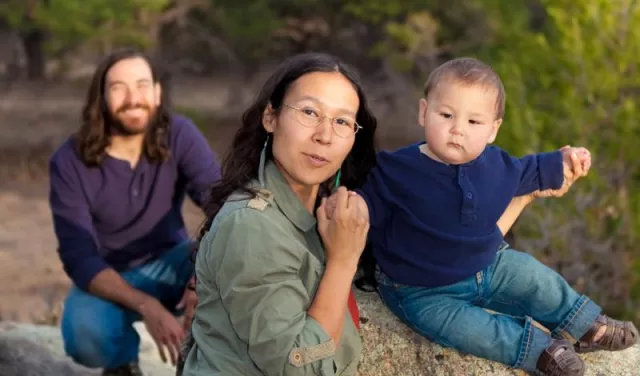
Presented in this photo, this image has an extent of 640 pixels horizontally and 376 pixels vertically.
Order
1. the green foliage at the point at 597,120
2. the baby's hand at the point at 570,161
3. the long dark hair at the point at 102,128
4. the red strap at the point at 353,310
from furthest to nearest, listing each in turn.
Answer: the green foliage at the point at 597,120, the long dark hair at the point at 102,128, the baby's hand at the point at 570,161, the red strap at the point at 353,310

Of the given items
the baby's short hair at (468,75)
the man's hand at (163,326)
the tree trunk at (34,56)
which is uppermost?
the baby's short hair at (468,75)

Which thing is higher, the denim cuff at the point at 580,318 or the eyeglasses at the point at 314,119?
the eyeglasses at the point at 314,119

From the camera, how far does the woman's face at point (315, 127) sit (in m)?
2.30

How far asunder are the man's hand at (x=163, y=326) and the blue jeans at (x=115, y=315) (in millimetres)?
220

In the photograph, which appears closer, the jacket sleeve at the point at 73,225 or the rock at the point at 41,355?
the jacket sleeve at the point at 73,225

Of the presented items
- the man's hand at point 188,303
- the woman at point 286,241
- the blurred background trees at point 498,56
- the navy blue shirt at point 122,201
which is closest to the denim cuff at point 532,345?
the woman at point 286,241

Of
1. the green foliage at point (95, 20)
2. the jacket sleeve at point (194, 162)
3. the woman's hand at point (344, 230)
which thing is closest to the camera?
the woman's hand at point (344, 230)

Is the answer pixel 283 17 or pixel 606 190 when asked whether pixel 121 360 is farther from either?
pixel 283 17

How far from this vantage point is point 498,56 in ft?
30.0

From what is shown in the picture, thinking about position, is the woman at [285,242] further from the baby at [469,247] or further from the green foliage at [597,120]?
the green foliage at [597,120]

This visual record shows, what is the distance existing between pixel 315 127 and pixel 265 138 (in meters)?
0.24

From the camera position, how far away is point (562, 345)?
2.45m

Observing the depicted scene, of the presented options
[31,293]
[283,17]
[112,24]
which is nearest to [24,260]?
[31,293]

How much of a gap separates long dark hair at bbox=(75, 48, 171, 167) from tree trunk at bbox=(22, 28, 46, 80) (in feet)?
35.5
